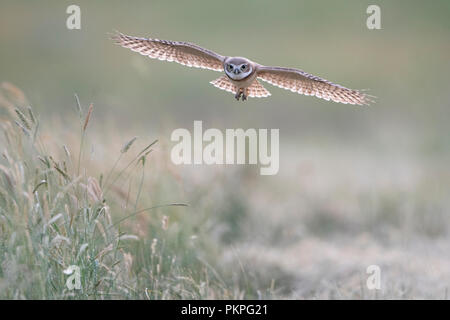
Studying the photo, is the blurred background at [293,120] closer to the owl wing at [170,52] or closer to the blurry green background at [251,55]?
the blurry green background at [251,55]

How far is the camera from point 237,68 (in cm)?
416

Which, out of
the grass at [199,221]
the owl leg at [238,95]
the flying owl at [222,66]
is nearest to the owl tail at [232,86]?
the flying owl at [222,66]

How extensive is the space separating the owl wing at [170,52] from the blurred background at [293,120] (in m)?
0.38

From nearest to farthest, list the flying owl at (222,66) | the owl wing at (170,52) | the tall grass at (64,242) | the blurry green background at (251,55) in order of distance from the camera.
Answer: the tall grass at (64,242), the flying owl at (222,66), the owl wing at (170,52), the blurry green background at (251,55)

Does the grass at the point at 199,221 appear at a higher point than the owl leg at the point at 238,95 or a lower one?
Answer: lower

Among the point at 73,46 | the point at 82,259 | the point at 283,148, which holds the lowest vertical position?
the point at 82,259

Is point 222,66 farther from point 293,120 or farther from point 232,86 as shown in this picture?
point 293,120

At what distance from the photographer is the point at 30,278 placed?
382cm

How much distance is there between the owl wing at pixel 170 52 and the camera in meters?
4.75

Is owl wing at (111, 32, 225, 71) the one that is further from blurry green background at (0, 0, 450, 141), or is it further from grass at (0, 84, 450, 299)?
→ blurry green background at (0, 0, 450, 141)

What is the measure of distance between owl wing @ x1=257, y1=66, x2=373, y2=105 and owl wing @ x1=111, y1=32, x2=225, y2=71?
31 centimetres
